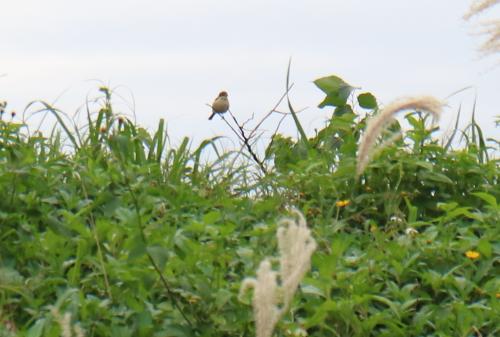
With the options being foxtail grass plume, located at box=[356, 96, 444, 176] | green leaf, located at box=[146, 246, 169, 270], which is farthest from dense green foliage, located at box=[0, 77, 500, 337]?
foxtail grass plume, located at box=[356, 96, 444, 176]

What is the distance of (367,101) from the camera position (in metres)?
5.52

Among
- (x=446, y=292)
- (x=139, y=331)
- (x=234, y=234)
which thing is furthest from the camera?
(x=234, y=234)

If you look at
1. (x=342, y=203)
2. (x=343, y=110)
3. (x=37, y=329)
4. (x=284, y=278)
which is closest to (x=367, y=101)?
(x=343, y=110)

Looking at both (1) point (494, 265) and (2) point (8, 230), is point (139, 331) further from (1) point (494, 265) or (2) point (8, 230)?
(1) point (494, 265)

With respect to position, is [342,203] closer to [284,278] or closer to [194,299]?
[194,299]

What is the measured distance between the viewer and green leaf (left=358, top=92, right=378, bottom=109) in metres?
5.52

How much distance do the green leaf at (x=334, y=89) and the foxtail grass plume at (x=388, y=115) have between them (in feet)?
11.4

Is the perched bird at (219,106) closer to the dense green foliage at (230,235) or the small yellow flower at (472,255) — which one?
the dense green foliage at (230,235)

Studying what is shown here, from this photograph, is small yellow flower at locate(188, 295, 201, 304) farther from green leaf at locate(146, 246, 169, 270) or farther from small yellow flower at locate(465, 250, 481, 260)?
small yellow flower at locate(465, 250, 481, 260)

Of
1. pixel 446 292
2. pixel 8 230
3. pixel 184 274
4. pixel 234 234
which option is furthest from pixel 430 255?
pixel 8 230

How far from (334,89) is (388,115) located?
352 cm

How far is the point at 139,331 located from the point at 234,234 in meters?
0.84

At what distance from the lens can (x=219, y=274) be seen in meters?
3.45

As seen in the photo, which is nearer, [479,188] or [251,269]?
[251,269]
